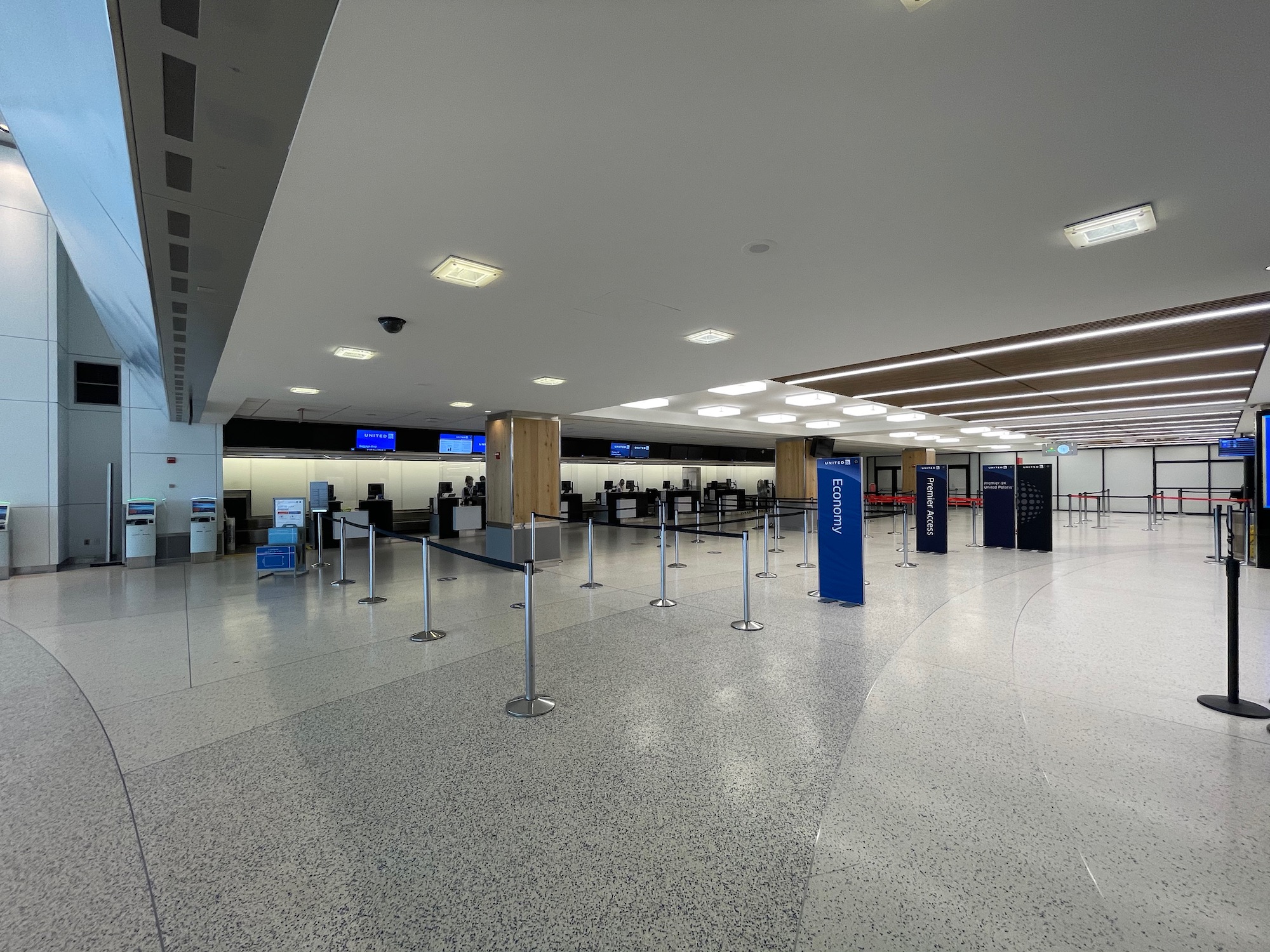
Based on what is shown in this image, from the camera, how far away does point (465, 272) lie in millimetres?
3332

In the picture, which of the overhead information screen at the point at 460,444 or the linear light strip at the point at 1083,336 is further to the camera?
the overhead information screen at the point at 460,444

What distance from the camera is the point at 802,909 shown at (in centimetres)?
185

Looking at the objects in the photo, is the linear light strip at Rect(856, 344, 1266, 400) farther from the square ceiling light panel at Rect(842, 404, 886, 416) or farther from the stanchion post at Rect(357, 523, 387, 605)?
the stanchion post at Rect(357, 523, 387, 605)

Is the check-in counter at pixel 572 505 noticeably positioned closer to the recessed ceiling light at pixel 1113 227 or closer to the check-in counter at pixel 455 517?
the check-in counter at pixel 455 517

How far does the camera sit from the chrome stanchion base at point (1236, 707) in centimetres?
330

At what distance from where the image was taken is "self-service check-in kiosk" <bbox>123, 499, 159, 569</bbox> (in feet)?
32.1

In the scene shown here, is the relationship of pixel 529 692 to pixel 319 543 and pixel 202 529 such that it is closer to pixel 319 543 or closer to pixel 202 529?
pixel 319 543

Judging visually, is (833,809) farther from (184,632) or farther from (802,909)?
(184,632)

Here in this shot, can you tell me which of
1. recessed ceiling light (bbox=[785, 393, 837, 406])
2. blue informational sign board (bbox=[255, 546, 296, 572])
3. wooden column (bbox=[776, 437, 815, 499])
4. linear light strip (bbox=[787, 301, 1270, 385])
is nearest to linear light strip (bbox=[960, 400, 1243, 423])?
wooden column (bbox=[776, 437, 815, 499])

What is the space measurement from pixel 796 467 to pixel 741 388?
9323 millimetres

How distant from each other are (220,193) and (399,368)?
4.15 metres

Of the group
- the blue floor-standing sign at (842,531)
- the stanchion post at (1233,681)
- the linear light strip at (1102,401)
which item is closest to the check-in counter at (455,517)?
the blue floor-standing sign at (842,531)

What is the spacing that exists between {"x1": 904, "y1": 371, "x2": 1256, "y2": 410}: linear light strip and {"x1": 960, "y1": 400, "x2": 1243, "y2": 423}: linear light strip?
2.95 meters

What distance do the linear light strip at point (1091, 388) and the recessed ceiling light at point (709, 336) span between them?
6.97 meters
